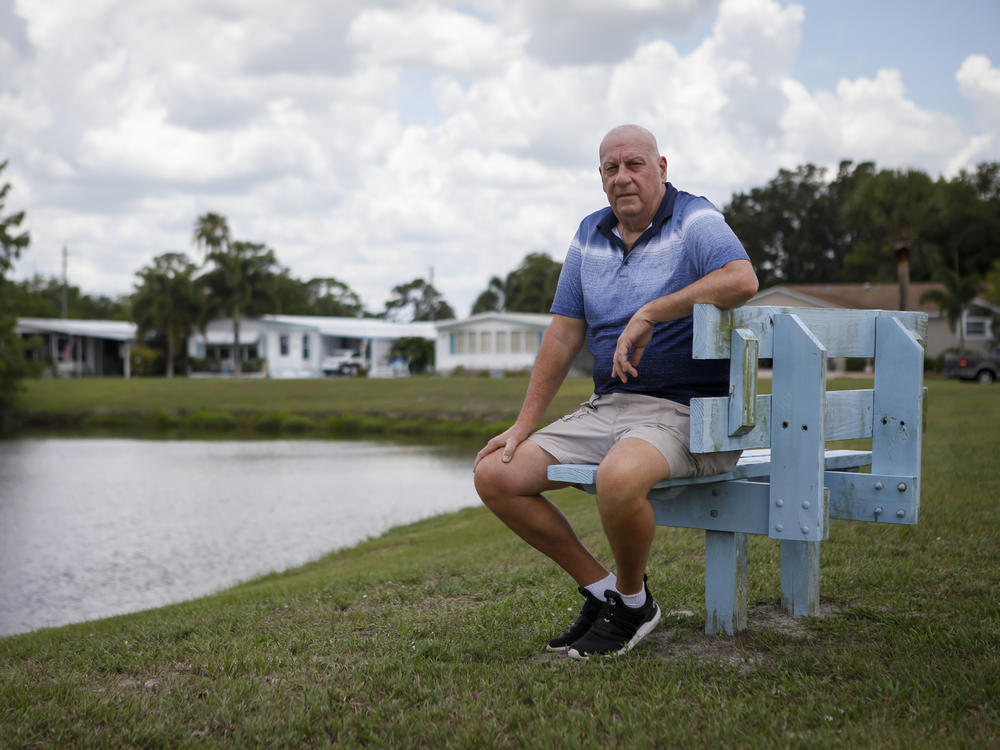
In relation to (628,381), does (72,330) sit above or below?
above

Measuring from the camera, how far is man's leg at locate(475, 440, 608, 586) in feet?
11.9

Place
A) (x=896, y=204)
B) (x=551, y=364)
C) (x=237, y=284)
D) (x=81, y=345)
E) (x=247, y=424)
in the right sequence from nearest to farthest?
1. (x=551, y=364)
2. (x=247, y=424)
3. (x=896, y=204)
4. (x=237, y=284)
5. (x=81, y=345)

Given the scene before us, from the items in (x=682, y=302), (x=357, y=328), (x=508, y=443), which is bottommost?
(x=508, y=443)

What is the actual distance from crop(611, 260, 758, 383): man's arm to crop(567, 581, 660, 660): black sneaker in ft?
2.87

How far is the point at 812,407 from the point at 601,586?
1072 mm

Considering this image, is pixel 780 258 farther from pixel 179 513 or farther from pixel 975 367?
pixel 179 513

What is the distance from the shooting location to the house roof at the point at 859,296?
45800 millimetres

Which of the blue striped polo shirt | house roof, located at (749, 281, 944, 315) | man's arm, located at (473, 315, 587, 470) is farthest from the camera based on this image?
house roof, located at (749, 281, 944, 315)

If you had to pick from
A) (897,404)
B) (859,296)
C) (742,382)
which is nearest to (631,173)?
(742,382)

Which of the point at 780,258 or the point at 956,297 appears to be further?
the point at 780,258

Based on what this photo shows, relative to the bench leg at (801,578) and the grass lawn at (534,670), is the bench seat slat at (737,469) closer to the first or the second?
the bench leg at (801,578)

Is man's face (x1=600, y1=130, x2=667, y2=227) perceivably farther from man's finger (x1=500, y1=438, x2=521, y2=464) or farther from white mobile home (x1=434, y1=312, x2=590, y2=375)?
white mobile home (x1=434, y1=312, x2=590, y2=375)

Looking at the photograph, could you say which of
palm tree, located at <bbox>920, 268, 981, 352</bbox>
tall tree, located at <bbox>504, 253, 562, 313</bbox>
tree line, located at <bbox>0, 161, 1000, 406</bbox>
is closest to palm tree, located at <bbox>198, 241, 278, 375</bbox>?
tree line, located at <bbox>0, 161, 1000, 406</bbox>

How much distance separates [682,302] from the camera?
3420mm
